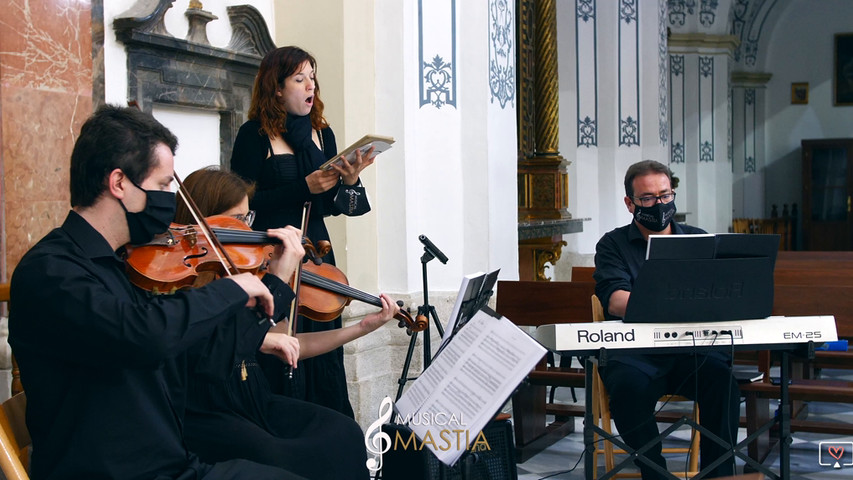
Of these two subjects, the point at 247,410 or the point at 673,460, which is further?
the point at 673,460

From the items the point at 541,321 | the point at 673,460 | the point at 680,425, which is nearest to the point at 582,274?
the point at 541,321

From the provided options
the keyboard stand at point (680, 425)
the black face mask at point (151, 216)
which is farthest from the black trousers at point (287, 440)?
the keyboard stand at point (680, 425)

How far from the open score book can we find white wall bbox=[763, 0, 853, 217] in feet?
48.9

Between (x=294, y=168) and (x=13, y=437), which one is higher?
(x=294, y=168)

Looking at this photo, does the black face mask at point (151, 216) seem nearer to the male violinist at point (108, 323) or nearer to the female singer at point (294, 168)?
the male violinist at point (108, 323)

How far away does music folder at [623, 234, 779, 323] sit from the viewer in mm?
3076

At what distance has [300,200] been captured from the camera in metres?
3.51

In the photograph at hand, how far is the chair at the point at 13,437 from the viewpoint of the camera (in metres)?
1.90

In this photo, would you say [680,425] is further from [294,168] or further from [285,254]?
[294,168]

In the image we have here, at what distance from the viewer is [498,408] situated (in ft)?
7.13

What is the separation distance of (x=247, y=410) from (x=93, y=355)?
872 mm

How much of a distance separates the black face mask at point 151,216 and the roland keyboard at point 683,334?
1426mm

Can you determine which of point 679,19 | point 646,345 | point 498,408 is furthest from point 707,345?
point 679,19

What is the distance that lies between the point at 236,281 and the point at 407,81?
283cm
